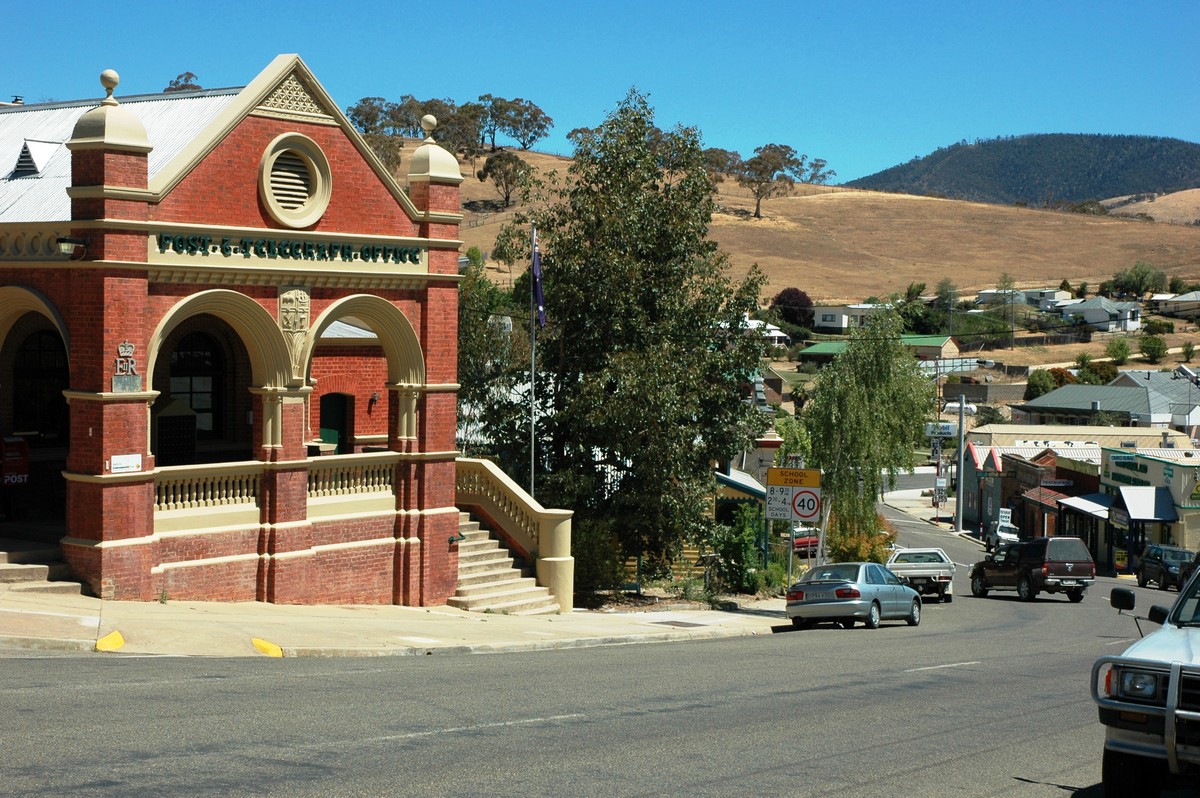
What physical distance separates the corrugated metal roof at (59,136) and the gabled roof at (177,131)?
2 centimetres

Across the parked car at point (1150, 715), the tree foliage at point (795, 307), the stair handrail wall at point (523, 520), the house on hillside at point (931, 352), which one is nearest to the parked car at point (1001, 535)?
the stair handrail wall at point (523, 520)

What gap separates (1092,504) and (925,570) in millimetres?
23081

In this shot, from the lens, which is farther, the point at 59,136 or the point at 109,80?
the point at 59,136

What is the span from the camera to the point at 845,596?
84.7 ft

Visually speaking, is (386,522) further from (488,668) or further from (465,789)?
(465,789)

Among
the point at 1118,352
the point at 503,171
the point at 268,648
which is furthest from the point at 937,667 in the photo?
the point at 503,171

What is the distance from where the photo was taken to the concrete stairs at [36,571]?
60.4ft

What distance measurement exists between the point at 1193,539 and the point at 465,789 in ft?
155

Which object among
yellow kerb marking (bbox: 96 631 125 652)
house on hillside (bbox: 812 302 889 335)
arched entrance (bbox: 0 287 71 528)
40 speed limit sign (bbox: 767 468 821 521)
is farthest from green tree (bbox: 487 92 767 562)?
house on hillside (bbox: 812 302 889 335)

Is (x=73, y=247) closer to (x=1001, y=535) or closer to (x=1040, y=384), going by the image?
(x=1001, y=535)

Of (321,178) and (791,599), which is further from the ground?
(321,178)

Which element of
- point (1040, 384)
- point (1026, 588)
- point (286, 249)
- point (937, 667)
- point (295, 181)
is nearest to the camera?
point (937, 667)

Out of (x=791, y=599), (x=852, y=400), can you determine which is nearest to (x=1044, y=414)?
(x=852, y=400)

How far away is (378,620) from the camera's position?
2080 centimetres
